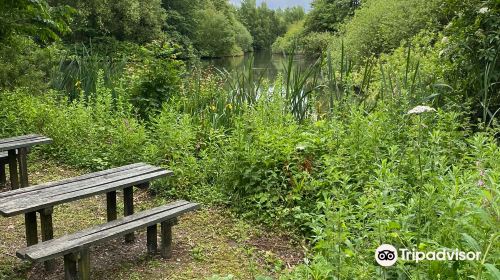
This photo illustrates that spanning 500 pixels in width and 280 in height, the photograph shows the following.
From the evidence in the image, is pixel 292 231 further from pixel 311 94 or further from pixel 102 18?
pixel 102 18

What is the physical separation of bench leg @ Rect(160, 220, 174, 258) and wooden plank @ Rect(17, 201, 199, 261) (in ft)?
0.29

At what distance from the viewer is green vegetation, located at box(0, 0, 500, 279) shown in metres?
Result: 2.10

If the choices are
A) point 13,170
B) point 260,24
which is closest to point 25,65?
point 13,170

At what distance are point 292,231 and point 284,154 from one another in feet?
2.12

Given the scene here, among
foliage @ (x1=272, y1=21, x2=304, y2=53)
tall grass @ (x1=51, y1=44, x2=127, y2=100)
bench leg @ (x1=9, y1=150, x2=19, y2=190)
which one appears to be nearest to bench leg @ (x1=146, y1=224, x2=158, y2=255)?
bench leg @ (x1=9, y1=150, x2=19, y2=190)

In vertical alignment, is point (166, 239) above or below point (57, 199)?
below

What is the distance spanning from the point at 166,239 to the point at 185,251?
20 cm

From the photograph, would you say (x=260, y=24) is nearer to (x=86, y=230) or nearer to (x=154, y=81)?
(x=154, y=81)

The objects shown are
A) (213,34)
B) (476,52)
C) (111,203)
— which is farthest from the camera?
(213,34)

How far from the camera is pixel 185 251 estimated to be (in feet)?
10.2

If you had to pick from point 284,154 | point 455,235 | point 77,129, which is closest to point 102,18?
point 77,129

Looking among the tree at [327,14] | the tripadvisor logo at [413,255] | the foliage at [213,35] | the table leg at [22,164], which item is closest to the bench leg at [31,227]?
the table leg at [22,164]

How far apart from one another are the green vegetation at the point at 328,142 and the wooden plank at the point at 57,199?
653 mm

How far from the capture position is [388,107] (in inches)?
155
